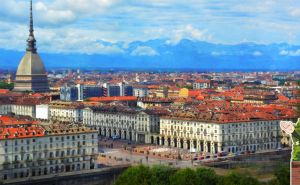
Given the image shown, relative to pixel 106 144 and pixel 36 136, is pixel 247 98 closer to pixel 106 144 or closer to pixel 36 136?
pixel 106 144

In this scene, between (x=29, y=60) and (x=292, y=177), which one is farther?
(x=29, y=60)

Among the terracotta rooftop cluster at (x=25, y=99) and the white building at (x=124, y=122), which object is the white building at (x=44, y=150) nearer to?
the white building at (x=124, y=122)

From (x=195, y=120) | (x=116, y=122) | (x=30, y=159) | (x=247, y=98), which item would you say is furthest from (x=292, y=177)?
(x=247, y=98)

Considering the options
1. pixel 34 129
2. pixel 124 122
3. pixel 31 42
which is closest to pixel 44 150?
pixel 34 129

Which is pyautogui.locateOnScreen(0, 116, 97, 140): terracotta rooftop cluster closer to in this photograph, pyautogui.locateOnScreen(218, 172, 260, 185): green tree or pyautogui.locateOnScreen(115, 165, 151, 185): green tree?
pyautogui.locateOnScreen(115, 165, 151, 185): green tree

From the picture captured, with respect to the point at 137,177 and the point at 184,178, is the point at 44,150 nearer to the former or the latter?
the point at 137,177

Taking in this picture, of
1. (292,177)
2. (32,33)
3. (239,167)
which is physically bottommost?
(239,167)

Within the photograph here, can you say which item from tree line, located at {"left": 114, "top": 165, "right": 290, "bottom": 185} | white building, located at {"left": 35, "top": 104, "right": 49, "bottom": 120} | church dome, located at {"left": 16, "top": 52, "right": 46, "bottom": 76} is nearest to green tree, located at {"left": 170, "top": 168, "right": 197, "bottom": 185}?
tree line, located at {"left": 114, "top": 165, "right": 290, "bottom": 185}

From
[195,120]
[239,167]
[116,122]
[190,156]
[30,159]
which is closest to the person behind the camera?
[30,159]
